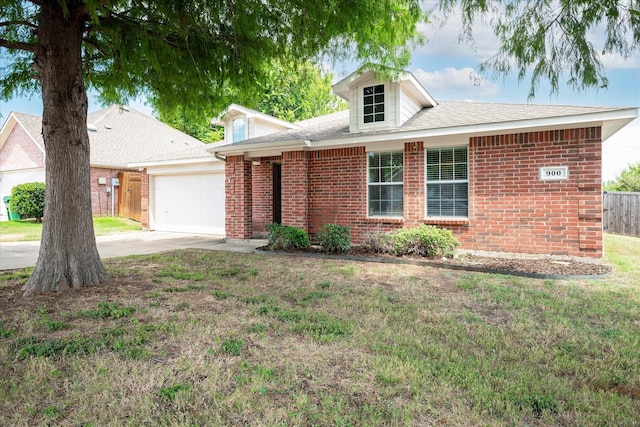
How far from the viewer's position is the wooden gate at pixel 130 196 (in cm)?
1847

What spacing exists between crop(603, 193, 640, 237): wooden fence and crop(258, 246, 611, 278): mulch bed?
31.1 feet

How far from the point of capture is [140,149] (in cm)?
2145

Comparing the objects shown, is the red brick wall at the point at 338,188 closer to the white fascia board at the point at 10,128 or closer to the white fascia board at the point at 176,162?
the white fascia board at the point at 176,162

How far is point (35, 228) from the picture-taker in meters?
15.3

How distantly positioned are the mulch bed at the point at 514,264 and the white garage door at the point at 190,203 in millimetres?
6987

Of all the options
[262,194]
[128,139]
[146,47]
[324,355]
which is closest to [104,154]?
[128,139]

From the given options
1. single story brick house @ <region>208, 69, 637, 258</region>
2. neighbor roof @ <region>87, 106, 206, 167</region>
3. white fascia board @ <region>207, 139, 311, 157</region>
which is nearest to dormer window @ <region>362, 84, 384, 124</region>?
single story brick house @ <region>208, 69, 637, 258</region>

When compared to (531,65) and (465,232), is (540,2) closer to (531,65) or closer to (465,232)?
(531,65)

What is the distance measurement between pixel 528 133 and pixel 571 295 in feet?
13.8

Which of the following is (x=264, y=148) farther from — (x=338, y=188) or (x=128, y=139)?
(x=128, y=139)

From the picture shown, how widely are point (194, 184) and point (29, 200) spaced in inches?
351

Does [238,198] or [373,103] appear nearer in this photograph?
[373,103]

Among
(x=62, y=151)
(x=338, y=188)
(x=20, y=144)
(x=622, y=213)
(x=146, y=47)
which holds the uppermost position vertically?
(x=20, y=144)

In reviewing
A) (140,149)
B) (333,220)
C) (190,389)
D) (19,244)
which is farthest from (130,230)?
(190,389)
